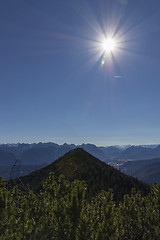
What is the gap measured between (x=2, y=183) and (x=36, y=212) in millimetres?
2008

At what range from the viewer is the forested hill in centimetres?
4403

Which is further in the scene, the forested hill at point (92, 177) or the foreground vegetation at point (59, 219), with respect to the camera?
the forested hill at point (92, 177)

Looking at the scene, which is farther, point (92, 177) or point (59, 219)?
point (92, 177)

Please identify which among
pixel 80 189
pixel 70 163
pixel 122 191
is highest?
pixel 80 189

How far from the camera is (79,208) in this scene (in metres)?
5.66

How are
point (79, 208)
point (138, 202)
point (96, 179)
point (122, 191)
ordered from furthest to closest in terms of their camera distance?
point (96, 179)
point (122, 191)
point (138, 202)
point (79, 208)

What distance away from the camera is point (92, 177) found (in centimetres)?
4788

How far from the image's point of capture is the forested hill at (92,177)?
44031mm

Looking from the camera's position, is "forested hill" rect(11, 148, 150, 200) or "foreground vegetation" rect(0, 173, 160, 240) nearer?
"foreground vegetation" rect(0, 173, 160, 240)

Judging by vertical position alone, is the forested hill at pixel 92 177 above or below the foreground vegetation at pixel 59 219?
below

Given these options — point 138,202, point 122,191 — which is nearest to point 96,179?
point 122,191

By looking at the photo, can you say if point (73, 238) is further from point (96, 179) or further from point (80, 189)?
point (96, 179)

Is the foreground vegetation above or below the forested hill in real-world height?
above

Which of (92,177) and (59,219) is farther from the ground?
(59,219)
